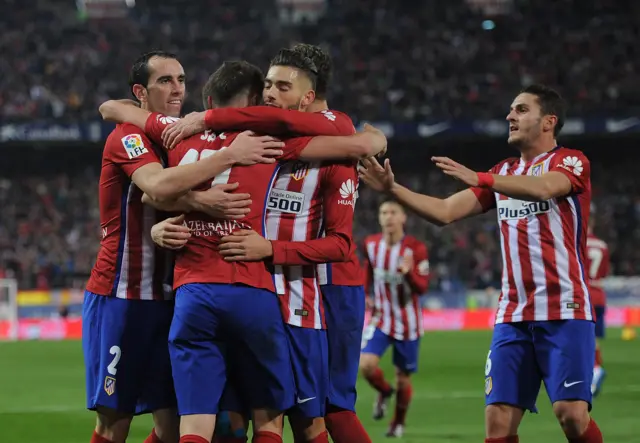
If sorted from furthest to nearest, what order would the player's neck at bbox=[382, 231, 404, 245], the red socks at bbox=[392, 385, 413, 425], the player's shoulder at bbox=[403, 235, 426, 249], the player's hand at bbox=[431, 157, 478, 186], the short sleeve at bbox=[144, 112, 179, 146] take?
the player's neck at bbox=[382, 231, 404, 245], the player's shoulder at bbox=[403, 235, 426, 249], the red socks at bbox=[392, 385, 413, 425], the player's hand at bbox=[431, 157, 478, 186], the short sleeve at bbox=[144, 112, 179, 146]

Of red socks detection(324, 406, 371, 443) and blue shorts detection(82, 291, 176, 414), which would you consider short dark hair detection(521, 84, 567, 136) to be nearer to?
red socks detection(324, 406, 371, 443)

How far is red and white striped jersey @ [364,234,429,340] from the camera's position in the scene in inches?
410

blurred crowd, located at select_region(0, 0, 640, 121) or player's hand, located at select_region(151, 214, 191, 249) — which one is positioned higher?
blurred crowd, located at select_region(0, 0, 640, 121)

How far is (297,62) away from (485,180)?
1143mm

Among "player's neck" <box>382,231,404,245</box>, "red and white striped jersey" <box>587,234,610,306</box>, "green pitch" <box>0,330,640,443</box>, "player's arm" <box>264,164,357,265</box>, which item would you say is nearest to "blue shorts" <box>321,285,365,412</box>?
"player's arm" <box>264,164,357,265</box>

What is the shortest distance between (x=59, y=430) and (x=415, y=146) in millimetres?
24421

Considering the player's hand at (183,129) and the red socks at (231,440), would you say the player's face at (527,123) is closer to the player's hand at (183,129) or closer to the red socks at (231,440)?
the player's hand at (183,129)

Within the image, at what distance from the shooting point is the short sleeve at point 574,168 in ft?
19.2

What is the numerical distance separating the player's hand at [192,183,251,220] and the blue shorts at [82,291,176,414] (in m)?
0.90

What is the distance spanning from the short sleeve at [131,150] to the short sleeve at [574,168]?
2256 millimetres

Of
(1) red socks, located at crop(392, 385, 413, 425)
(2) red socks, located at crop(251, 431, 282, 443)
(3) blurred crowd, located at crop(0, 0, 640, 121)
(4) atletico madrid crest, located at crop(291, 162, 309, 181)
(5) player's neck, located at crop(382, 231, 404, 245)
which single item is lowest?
(1) red socks, located at crop(392, 385, 413, 425)

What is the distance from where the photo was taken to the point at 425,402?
11984 mm

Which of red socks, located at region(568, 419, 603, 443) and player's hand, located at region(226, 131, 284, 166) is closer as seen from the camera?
player's hand, located at region(226, 131, 284, 166)

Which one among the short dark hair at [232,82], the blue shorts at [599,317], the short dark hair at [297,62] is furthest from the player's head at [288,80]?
the blue shorts at [599,317]
